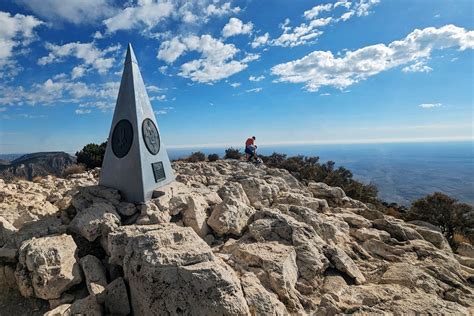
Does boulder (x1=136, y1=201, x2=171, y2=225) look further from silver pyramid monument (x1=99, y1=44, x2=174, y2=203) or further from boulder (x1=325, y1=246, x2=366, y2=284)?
boulder (x1=325, y1=246, x2=366, y2=284)

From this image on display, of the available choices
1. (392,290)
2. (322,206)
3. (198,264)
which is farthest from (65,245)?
(322,206)

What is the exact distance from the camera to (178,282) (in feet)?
13.3

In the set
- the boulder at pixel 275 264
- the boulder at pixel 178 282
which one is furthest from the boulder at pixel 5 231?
the boulder at pixel 275 264

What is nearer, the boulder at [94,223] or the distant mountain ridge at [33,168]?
the boulder at [94,223]

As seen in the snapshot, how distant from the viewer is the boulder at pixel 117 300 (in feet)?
14.7

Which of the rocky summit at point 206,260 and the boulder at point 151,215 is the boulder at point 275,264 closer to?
A: the rocky summit at point 206,260

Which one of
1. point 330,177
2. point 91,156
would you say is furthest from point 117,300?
point 91,156

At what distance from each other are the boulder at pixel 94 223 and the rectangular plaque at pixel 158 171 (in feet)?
7.44

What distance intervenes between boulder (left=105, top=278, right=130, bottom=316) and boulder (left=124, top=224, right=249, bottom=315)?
0.17 m

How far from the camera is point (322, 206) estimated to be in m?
11.2

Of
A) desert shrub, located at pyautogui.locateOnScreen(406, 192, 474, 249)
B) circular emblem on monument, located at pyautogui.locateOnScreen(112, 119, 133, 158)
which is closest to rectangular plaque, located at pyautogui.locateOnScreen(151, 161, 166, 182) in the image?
circular emblem on monument, located at pyautogui.locateOnScreen(112, 119, 133, 158)

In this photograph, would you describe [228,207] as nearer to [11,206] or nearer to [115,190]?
[115,190]

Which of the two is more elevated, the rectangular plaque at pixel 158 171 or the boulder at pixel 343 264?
the rectangular plaque at pixel 158 171

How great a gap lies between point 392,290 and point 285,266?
2.26 metres
